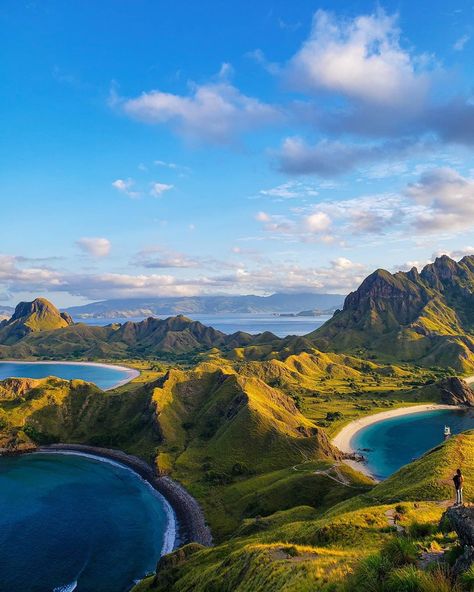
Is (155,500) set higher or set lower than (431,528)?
lower

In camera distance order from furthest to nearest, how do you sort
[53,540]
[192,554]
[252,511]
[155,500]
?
[155,500], [252,511], [53,540], [192,554]

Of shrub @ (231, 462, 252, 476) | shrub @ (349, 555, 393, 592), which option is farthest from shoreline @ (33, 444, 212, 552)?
shrub @ (349, 555, 393, 592)

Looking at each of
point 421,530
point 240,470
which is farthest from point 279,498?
point 421,530

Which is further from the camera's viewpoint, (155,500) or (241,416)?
(241,416)

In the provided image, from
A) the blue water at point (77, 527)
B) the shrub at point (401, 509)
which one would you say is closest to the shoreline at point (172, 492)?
the blue water at point (77, 527)

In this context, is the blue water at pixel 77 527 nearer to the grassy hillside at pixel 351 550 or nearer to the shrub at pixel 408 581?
the grassy hillside at pixel 351 550

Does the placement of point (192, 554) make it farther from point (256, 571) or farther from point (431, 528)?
point (431, 528)

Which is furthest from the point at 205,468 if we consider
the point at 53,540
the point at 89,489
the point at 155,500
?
the point at 53,540
